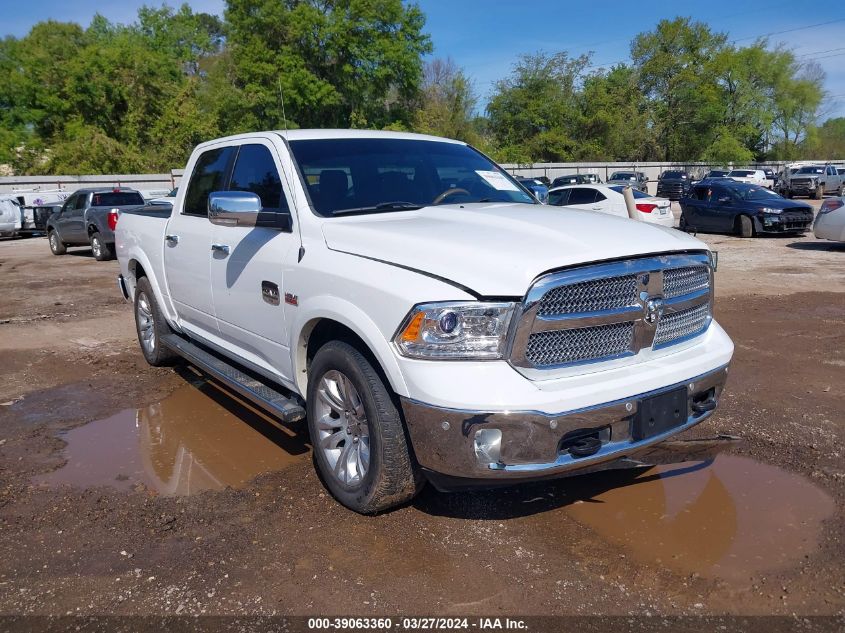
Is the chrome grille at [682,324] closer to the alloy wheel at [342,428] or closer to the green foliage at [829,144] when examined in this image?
the alloy wheel at [342,428]

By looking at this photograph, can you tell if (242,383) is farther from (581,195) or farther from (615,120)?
(615,120)

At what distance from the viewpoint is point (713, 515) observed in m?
3.64

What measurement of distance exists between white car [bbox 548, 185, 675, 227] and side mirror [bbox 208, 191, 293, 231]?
12.8m

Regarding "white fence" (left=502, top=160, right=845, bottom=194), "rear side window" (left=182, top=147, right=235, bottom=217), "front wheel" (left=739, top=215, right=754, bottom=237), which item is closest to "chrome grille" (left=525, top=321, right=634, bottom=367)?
"rear side window" (left=182, top=147, right=235, bottom=217)

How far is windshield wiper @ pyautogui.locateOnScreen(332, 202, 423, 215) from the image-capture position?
4.04m

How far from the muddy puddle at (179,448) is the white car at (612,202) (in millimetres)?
12114

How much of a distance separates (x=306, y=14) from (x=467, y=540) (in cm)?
4680

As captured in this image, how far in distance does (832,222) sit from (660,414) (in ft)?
45.8

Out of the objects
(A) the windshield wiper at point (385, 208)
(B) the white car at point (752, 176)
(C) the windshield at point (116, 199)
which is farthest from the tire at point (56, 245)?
(B) the white car at point (752, 176)

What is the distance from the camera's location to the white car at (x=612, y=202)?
16.2 meters

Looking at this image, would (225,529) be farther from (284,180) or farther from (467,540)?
(284,180)

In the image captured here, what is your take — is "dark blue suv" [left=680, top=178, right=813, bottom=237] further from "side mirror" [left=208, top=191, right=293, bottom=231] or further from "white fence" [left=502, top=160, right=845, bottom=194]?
"white fence" [left=502, top=160, right=845, bottom=194]

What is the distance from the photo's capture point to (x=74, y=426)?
17.4ft

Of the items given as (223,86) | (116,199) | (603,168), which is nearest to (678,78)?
(603,168)
